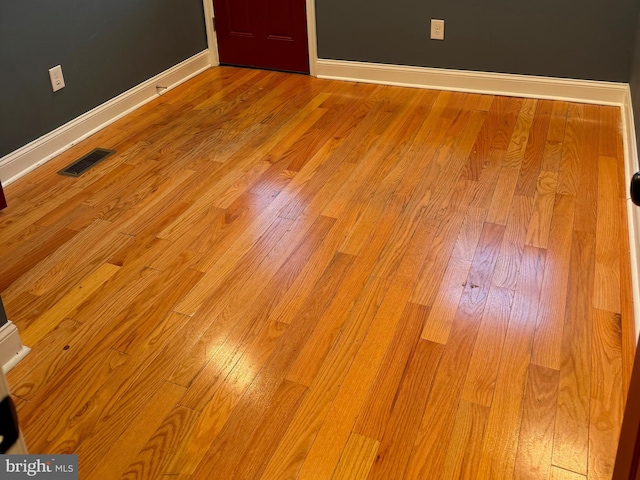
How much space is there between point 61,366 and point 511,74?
9.64ft

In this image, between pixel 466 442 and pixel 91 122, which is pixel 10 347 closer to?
pixel 466 442

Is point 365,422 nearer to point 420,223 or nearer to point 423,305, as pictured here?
point 423,305

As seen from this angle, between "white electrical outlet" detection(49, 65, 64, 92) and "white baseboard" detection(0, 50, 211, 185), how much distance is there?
0.66 ft

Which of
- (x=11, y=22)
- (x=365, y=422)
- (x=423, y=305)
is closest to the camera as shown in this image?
(x=365, y=422)

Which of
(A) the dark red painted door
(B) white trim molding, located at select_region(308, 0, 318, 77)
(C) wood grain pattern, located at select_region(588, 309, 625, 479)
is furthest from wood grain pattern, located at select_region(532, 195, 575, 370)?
(A) the dark red painted door

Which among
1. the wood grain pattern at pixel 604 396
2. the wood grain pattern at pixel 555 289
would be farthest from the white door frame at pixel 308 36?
the wood grain pattern at pixel 604 396

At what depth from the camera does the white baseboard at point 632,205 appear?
209cm

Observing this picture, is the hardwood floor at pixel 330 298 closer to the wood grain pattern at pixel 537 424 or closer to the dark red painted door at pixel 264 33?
the wood grain pattern at pixel 537 424

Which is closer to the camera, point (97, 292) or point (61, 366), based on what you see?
point (61, 366)

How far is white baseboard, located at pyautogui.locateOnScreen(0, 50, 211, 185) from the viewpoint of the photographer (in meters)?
3.06

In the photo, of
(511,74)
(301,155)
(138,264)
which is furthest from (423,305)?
(511,74)

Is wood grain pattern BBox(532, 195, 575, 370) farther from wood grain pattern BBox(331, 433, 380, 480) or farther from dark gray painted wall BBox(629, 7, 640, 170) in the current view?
wood grain pattern BBox(331, 433, 380, 480)

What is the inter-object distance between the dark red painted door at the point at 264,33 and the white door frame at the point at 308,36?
0.03 m

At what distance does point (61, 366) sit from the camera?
1953mm
